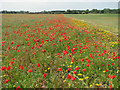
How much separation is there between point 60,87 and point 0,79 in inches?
66.8

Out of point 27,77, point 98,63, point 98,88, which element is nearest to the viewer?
point 98,88

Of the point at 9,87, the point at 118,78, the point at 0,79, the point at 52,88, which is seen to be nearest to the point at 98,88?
the point at 118,78

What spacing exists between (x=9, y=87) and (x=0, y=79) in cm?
59

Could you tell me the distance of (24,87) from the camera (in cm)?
278

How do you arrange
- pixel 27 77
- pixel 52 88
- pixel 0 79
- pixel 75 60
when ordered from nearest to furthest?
pixel 52 88
pixel 27 77
pixel 0 79
pixel 75 60

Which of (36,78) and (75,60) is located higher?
(75,60)

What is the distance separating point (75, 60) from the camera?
3.88m

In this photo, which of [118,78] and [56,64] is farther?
[56,64]

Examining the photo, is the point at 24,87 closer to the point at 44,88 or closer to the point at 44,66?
the point at 44,88

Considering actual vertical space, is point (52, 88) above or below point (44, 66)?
below

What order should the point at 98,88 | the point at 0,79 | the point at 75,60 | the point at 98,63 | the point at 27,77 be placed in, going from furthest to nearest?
the point at 75,60
the point at 98,63
the point at 0,79
the point at 27,77
the point at 98,88

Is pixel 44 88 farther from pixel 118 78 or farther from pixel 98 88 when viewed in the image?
pixel 118 78

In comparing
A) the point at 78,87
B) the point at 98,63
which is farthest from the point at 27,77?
the point at 98,63

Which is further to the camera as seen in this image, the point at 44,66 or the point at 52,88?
the point at 44,66
